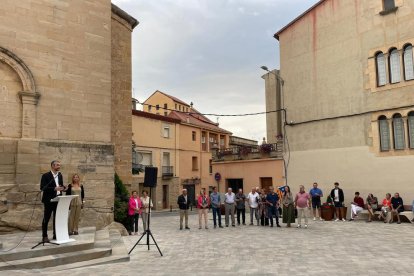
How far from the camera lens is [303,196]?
14055 mm

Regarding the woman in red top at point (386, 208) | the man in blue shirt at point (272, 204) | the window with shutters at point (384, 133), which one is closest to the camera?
the man in blue shirt at point (272, 204)

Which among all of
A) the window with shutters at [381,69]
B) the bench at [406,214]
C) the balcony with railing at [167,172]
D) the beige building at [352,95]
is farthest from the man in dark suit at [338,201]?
the balcony with railing at [167,172]

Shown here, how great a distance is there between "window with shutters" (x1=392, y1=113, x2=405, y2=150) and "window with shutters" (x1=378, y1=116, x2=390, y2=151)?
0.89 feet

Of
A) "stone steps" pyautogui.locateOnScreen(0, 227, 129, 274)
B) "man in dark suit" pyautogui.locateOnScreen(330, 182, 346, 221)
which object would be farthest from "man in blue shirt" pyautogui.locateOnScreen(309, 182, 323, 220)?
"stone steps" pyautogui.locateOnScreen(0, 227, 129, 274)

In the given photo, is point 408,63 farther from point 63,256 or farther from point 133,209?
point 63,256

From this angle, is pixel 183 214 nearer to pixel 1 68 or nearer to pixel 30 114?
pixel 30 114

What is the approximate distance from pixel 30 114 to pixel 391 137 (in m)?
13.1

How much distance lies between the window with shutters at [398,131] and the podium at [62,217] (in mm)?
12942

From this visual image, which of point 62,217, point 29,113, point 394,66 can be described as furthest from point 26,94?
point 394,66

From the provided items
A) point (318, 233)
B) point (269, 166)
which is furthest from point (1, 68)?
point (269, 166)

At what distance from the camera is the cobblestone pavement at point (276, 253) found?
696cm

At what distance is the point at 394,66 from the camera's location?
16.1 meters

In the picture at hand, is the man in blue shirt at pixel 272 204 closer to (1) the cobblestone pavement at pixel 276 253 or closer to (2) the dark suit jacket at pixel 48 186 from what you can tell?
(1) the cobblestone pavement at pixel 276 253

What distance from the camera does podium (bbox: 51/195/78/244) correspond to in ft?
25.3
